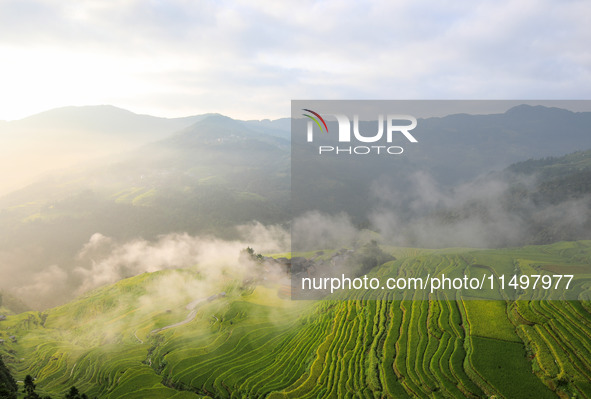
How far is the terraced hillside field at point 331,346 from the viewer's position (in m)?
29.7

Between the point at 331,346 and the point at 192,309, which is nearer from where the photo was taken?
the point at 331,346

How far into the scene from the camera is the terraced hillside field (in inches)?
1170

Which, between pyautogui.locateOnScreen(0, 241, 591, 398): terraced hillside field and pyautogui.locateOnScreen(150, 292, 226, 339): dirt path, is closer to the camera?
pyautogui.locateOnScreen(0, 241, 591, 398): terraced hillside field

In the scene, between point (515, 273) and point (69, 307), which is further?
point (69, 307)

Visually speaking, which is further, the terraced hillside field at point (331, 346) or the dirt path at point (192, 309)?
the dirt path at point (192, 309)

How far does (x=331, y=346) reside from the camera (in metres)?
40.2

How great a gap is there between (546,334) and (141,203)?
644 ft

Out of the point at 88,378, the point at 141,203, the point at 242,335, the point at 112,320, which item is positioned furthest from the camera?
the point at 141,203

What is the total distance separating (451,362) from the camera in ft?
103

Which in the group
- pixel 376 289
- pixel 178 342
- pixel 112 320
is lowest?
pixel 112 320

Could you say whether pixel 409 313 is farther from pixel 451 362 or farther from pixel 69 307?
pixel 69 307

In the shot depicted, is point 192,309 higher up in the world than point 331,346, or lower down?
lower down

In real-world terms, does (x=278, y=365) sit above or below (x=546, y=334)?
below

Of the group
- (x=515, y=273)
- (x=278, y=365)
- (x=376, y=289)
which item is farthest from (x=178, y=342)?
(x=515, y=273)
